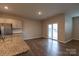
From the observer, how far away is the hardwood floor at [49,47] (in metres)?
1.04

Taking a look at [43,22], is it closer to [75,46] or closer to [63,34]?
[63,34]

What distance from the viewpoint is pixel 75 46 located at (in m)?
1.06

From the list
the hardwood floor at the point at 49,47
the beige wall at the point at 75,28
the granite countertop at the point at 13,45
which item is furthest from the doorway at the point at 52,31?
the granite countertop at the point at 13,45

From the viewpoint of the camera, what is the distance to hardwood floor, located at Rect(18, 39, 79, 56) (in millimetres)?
1042

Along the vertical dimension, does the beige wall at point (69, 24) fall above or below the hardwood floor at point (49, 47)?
above

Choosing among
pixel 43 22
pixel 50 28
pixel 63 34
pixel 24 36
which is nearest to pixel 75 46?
pixel 63 34

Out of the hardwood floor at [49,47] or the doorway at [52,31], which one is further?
the doorway at [52,31]

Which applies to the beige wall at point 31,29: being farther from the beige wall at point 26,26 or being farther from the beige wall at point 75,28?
the beige wall at point 75,28

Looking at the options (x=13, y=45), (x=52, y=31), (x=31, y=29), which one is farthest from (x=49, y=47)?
(x=13, y=45)

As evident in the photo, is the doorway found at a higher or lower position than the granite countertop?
higher

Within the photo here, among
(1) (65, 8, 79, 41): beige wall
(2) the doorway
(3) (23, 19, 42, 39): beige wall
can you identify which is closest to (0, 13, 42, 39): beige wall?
(3) (23, 19, 42, 39): beige wall

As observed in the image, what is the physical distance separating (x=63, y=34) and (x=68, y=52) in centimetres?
31

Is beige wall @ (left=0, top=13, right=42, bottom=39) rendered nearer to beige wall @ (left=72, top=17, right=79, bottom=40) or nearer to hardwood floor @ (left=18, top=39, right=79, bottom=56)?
hardwood floor @ (left=18, top=39, right=79, bottom=56)

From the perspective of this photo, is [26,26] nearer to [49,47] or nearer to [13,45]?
[13,45]
